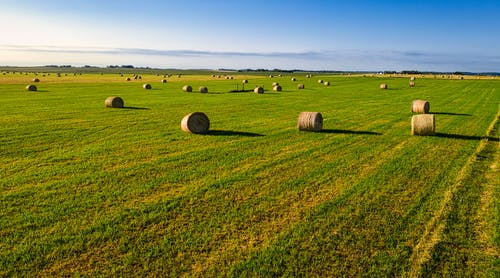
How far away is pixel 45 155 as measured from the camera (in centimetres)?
1558

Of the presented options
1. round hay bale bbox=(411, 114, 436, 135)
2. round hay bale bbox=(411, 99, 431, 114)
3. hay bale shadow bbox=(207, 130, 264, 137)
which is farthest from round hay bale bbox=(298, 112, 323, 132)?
round hay bale bbox=(411, 99, 431, 114)

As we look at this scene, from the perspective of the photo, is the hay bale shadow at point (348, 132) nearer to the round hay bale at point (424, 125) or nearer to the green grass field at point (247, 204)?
the green grass field at point (247, 204)

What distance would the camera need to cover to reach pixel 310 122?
21719 millimetres

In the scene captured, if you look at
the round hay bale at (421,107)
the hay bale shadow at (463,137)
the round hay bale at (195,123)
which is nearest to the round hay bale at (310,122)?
the round hay bale at (195,123)

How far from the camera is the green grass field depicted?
24.9ft

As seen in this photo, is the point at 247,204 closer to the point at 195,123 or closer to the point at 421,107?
the point at 195,123

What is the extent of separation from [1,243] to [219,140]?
12040 mm

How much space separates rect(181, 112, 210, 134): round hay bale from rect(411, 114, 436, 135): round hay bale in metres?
11.3

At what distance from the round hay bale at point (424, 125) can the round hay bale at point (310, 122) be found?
16.5 ft

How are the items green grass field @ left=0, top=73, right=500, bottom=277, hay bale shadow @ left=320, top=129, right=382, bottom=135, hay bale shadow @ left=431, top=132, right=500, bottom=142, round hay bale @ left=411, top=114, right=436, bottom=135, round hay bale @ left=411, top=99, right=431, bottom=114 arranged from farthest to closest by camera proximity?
round hay bale @ left=411, top=99, right=431, bottom=114, hay bale shadow @ left=320, top=129, right=382, bottom=135, round hay bale @ left=411, top=114, right=436, bottom=135, hay bale shadow @ left=431, top=132, right=500, bottom=142, green grass field @ left=0, top=73, right=500, bottom=277

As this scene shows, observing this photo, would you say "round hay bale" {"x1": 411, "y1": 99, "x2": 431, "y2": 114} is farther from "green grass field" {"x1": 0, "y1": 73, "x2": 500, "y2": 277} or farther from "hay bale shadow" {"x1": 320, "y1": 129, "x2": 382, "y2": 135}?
"hay bale shadow" {"x1": 320, "y1": 129, "x2": 382, "y2": 135}

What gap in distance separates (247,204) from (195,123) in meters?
11.4

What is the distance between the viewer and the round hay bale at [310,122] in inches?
852

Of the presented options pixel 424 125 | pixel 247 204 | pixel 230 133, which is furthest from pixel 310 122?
pixel 247 204
